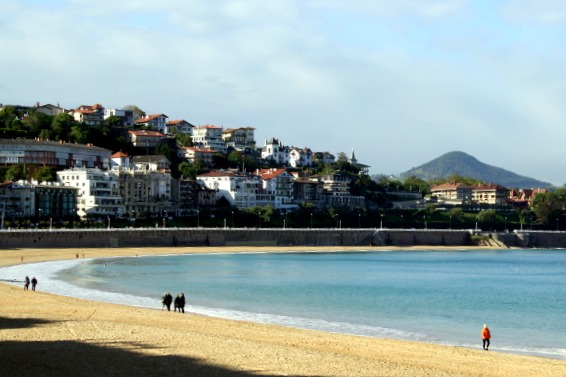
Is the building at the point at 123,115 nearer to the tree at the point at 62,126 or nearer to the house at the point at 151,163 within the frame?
the tree at the point at 62,126

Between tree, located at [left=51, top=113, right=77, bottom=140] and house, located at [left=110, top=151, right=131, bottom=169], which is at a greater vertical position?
tree, located at [left=51, top=113, right=77, bottom=140]

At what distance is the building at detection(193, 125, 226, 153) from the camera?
5969 inches

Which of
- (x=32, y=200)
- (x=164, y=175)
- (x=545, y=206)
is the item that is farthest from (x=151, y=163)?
(x=545, y=206)

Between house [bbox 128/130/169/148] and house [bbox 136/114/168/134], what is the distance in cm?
1300

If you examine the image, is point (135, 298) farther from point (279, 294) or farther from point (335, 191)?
point (335, 191)

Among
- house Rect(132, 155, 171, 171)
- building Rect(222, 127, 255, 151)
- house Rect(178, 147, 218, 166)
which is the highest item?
building Rect(222, 127, 255, 151)

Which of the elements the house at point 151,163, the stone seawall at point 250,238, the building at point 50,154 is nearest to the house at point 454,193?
the stone seawall at point 250,238

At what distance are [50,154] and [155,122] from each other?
44.1 m

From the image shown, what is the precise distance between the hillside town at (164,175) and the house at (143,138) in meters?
0.17

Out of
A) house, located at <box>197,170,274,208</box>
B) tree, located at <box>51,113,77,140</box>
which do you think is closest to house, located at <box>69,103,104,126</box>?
tree, located at <box>51,113,77,140</box>

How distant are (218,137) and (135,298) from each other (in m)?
118

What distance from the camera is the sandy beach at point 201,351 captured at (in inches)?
738

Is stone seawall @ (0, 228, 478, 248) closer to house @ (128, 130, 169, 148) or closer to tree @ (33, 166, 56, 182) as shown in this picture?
tree @ (33, 166, 56, 182)

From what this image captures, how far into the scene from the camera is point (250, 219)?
111 m
